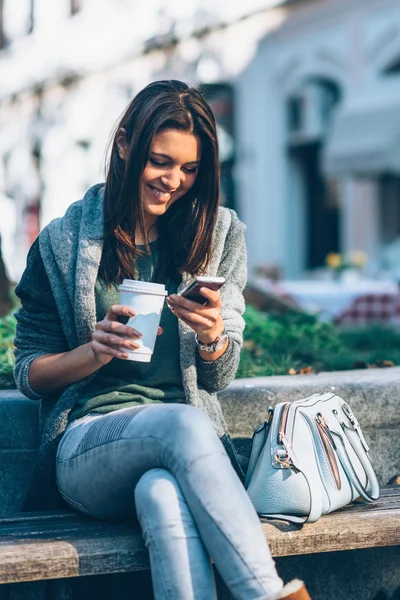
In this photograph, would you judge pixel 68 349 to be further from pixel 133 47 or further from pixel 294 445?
pixel 133 47

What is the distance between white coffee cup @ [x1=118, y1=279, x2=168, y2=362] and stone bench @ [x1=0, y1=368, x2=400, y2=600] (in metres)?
0.47

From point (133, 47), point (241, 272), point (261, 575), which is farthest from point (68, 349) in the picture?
point (133, 47)

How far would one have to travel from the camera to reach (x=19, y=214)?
2355cm

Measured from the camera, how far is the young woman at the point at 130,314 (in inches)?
109

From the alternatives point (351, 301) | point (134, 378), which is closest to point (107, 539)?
point (134, 378)

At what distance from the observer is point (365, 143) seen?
12.2 meters

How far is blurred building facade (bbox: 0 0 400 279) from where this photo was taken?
14.3 meters

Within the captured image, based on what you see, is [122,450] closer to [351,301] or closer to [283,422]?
[283,422]

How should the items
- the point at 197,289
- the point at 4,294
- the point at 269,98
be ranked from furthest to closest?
the point at 269,98
the point at 4,294
the point at 197,289

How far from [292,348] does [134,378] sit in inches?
74.7

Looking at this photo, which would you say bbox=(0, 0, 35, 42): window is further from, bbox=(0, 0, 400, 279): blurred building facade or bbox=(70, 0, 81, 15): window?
bbox=(70, 0, 81, 15): window

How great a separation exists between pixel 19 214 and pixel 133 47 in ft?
18.3

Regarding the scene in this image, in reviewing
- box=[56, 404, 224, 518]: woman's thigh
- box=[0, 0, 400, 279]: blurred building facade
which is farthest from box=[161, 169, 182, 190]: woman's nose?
box=[0, 0, 400, 279]: blurred building facade

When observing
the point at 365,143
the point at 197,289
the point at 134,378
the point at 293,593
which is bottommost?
the point at 293,593
